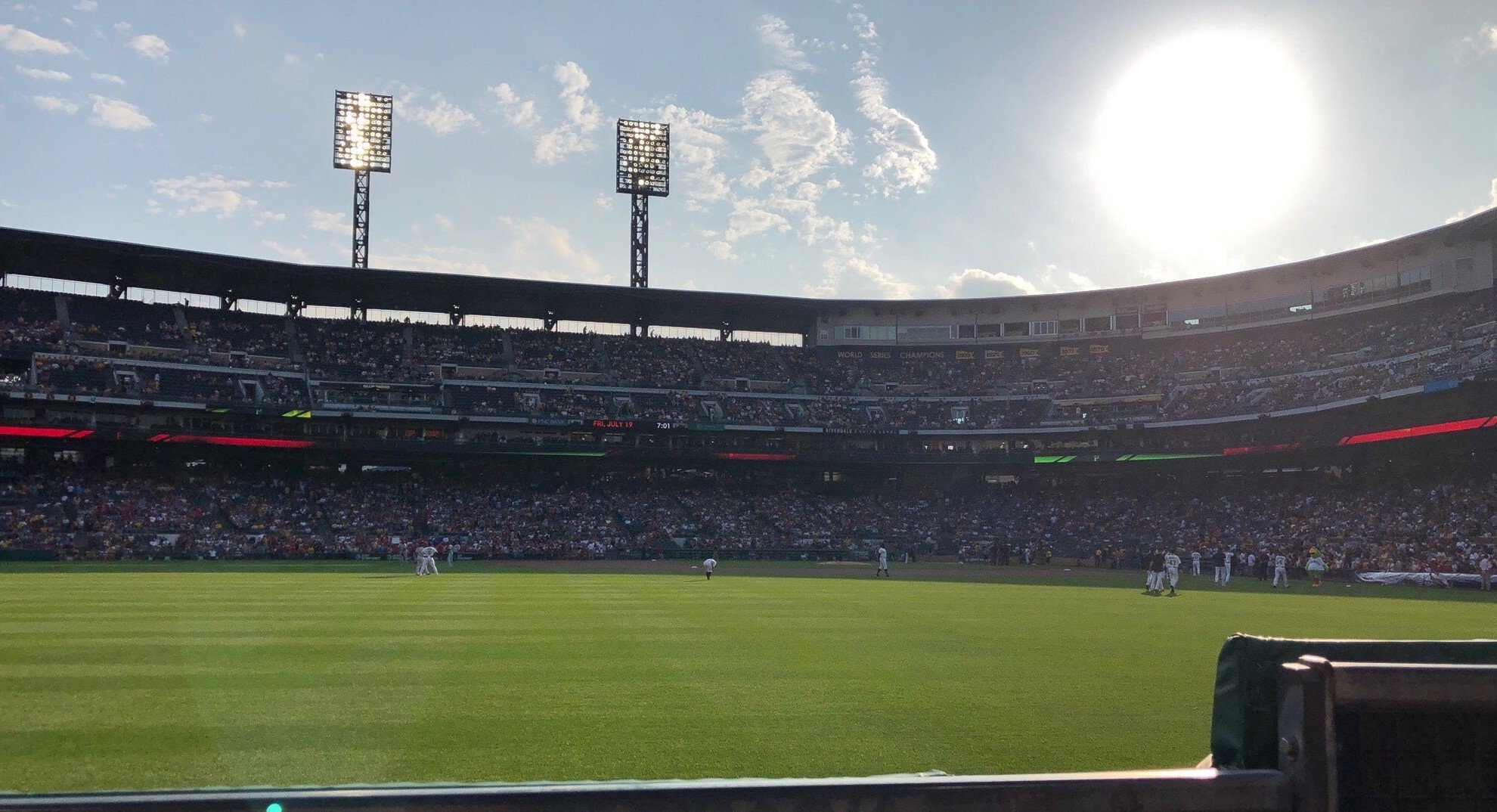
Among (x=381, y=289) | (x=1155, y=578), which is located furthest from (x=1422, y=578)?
(x=381, y=289)

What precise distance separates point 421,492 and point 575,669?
154 feet

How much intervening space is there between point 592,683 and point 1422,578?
123ft

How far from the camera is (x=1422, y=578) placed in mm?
36719

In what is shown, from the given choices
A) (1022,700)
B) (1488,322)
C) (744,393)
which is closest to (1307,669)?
(1022,700)

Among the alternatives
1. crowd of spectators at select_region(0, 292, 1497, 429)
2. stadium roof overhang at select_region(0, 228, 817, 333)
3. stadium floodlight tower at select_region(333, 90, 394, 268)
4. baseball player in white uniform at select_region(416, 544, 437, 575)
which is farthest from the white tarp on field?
stadium floodlight tower at select_region(333, 90, 394, 268)

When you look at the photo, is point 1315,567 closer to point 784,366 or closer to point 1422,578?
Result: point 1422,578

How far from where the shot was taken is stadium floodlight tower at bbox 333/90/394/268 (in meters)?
64.1

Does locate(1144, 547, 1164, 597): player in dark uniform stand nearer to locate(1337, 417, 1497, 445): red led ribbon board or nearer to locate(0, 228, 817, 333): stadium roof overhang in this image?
locate(1337, 417, 1497, 445): red led ribbon board

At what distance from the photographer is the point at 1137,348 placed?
68688 mm

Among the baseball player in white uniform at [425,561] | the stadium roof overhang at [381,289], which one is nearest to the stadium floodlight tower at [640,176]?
the stadium roof overhang at [381,289]

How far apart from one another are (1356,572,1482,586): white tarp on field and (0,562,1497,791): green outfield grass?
12.5 m

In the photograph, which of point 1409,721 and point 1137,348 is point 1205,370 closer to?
point 1137,348

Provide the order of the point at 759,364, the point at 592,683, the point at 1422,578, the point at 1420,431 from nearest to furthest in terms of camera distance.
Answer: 1. the point at 592,683
2. the point at 1422,578
3. the point at 1420,431
4. the point at 759,364

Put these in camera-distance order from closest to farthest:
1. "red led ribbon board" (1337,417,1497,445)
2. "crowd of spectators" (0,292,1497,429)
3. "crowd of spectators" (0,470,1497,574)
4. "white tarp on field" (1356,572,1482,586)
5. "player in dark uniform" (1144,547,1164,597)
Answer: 1. "player in dark uniform" (1144,547,1164,597)
2. "white tarp on field" (1356,572,1482,586)
3. "red led ribbon board" (1337,417,1497,445)
4. "crowd of spectators" (0,470,1497,574)
5. "crowd of spectators" (0,292,1497,429)
